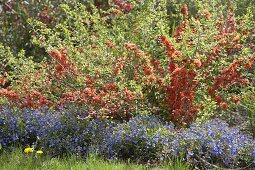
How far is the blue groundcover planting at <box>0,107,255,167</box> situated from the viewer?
4277 millimetres

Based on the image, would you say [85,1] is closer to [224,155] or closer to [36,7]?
[36,7]

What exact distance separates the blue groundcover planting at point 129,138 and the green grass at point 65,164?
11cm

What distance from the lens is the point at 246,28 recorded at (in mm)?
6137

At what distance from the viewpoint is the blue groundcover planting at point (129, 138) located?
4277 millimetres

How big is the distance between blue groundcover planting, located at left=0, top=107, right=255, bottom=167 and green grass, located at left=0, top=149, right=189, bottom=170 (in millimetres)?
112

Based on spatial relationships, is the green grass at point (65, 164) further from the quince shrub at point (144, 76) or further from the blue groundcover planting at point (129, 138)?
the quince shrub at point (144, 76)

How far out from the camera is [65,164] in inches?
167

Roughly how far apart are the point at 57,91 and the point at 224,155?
6.58ft

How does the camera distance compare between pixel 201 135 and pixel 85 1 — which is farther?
pixel 85 1

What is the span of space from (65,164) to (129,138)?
60 centimetres

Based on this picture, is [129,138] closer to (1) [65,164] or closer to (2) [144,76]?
(1) [65,164]

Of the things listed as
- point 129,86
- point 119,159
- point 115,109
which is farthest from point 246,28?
point 119,159

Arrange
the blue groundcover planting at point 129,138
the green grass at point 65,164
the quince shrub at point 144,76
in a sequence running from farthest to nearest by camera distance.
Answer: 1. the quince shrub at point 144,76
2. the blue groundcover planting at point 129,138
3. the green grass at point 65,164

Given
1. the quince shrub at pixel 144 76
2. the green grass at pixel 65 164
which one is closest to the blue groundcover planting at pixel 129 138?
the green grass at pixel 65 164
